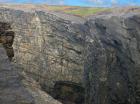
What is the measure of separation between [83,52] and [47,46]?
5614mm

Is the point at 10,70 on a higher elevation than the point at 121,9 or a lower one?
higher

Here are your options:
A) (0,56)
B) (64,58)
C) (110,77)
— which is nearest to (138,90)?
(110,77)

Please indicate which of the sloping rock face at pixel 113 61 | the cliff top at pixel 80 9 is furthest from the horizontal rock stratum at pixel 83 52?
the cliff top at pixel 80 9

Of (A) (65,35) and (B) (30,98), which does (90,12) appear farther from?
(B) (30,98)

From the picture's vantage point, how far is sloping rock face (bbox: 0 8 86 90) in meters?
51.5

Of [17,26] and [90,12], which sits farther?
[90,12]

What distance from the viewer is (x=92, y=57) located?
2004 inches

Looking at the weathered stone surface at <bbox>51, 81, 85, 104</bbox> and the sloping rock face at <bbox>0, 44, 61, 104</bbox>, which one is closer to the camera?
the sloping rock face at <bbox>0, 44, 61, 104</bbox>

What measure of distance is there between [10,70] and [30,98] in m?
0.92

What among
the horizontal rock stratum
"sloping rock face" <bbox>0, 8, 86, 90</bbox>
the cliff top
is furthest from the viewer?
the cliff top

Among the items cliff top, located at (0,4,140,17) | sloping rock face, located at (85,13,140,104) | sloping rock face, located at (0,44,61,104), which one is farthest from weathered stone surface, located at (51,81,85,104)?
sloping rock face, located at (0,44,61,104)

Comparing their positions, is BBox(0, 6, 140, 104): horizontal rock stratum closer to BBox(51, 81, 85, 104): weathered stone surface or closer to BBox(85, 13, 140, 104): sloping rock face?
BBox(85, 13, 140, 104): sloping rock face

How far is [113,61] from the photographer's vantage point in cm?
5238

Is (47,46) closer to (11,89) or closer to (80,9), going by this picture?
(80,9)
